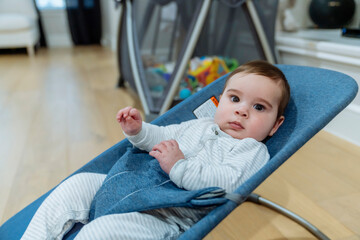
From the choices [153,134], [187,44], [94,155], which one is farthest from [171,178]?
[187,44]

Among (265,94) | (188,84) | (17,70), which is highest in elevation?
(265,94)

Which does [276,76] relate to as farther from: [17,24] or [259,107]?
[17,24]

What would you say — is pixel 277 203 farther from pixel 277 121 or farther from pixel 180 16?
pixel 180 16

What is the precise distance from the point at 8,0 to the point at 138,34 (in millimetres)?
3201

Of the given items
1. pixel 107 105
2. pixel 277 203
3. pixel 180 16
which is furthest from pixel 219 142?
pixel 107 105

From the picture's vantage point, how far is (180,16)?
1896mm

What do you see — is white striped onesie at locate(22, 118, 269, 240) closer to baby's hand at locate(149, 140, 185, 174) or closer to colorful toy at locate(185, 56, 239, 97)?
baby's hand at locate(149, 140, 185, 174)

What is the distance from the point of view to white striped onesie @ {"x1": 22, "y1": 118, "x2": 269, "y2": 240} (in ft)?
2.08

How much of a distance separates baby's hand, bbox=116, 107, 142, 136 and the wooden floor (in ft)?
1.48

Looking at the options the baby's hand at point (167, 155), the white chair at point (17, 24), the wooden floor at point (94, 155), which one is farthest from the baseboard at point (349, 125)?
the white chair at point (17, 24)

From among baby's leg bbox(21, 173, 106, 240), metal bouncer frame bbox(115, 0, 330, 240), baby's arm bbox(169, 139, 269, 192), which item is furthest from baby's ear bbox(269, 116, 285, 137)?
metal bouncer frame bbox(115, 0, 330, 240)

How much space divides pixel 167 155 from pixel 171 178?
6cm

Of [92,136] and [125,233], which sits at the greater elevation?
Answer: [125,233]

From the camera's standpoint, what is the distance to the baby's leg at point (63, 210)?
694 millimetres
